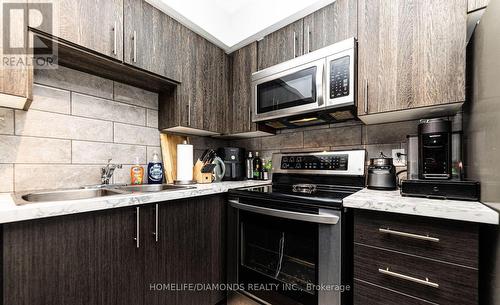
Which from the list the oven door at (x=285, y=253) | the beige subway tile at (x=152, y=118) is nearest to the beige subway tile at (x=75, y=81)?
the beige subway tile at (x=152, y=118)

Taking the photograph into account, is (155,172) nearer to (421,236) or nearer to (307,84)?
(307,84)

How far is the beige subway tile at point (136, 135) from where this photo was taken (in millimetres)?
1548

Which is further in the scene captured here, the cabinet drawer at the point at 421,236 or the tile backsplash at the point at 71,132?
the tile backsplash at the point at 71,132

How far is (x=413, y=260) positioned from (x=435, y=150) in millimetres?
574

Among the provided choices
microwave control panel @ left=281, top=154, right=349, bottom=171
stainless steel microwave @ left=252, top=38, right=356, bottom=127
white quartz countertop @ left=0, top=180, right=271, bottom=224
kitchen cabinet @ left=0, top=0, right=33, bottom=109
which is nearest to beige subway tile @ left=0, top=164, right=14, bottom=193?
white quartz countertop @ left=0, top=180, right=271, bottom=224

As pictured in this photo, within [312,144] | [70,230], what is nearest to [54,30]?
[70,230]

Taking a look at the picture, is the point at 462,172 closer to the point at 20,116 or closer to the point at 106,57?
the point at 106,57

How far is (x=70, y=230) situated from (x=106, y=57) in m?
0.96

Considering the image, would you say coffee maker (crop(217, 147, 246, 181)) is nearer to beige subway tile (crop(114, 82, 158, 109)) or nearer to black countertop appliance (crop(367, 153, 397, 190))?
beige subway tile (crop(114, 82, 158, 109))

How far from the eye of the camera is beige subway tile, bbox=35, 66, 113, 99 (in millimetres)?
1249

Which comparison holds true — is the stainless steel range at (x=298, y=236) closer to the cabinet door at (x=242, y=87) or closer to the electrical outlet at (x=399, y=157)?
the electrical outlet at (x=399, y=157)

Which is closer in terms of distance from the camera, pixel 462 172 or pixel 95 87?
pixel 462 172

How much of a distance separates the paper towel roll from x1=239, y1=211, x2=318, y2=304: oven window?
2.00 feet

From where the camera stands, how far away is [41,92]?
4.03 ft
